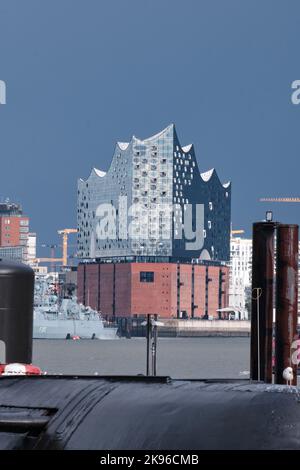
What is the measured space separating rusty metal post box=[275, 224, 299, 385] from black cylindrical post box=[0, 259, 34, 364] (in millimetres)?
14522

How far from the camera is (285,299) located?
114ft

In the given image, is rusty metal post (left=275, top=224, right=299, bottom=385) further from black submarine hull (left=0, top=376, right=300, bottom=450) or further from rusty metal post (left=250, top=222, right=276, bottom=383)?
black submarine hull (left=0, top=376, right=300, bottom=450)

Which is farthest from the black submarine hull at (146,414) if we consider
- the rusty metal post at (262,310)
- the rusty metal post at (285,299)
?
the rusty metal post at (285,299)

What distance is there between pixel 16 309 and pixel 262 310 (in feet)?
47.3

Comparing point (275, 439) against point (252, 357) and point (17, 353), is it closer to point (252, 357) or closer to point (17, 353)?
point (17, 353)

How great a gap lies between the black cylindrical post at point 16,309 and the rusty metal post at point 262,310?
1304cm

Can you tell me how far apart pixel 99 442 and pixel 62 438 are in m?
0.30

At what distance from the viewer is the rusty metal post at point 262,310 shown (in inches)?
1315

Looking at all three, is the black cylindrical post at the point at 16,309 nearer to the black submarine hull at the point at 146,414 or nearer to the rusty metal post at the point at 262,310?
the black submarine hull at the point at 146,414

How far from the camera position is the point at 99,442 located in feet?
29.2

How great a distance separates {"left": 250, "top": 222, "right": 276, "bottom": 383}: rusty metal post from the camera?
33406 mm

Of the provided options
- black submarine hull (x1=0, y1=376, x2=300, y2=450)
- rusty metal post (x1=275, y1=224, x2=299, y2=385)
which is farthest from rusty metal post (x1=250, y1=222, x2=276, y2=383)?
black submarine hull (x1=0, y1=376, x2=300, y2=450)

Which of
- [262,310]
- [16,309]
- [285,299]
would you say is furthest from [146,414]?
[285,299]
